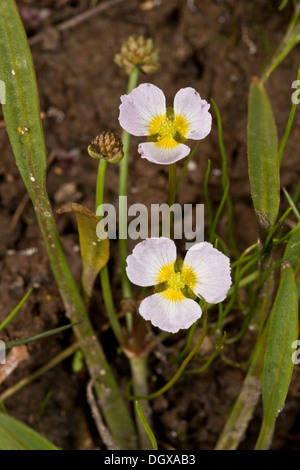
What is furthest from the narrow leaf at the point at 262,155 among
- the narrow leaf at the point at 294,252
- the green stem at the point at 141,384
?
the green stem at the point at 141,384

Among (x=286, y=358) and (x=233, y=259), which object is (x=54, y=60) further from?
(x=286, y=358)

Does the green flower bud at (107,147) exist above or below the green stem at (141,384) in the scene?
above

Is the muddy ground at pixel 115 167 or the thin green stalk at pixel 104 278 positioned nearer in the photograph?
the thin green stalk at pixel 104 278

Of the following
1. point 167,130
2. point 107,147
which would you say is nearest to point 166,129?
point 167,130

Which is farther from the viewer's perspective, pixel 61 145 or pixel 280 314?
pixel 61 145

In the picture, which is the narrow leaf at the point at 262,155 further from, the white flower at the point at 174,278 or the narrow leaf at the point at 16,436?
the narrow leaf at the point at 16,436
